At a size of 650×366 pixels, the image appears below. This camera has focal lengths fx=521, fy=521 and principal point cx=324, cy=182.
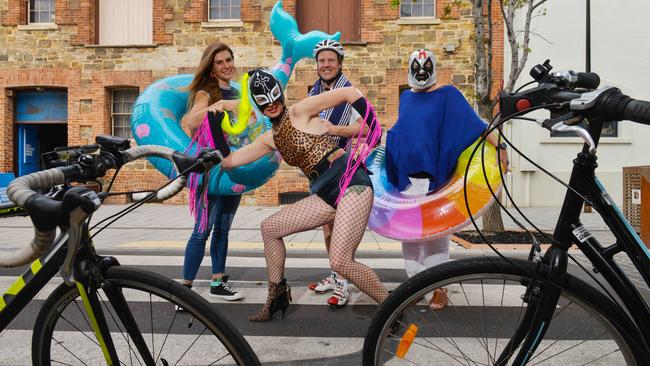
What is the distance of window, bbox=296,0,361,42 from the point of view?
1576 cm

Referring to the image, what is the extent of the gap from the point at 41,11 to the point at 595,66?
16.9 metres

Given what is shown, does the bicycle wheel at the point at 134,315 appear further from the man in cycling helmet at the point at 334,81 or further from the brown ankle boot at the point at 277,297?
the man in cycling helmet at the point at 334,81

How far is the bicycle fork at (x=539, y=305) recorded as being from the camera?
1.78 meters

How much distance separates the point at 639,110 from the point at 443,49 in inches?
563

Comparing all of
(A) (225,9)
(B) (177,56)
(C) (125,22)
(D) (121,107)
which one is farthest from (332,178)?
(C) (125,22)

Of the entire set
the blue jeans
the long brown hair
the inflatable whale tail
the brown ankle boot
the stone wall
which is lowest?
the brown ankle boot

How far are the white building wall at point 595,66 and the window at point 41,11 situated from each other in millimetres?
14324

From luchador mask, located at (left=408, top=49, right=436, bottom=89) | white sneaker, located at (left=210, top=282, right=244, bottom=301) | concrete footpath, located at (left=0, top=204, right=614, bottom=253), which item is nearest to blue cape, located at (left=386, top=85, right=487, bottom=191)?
luchador mask, located at (left=408, top=49, right=436, bottom=89)

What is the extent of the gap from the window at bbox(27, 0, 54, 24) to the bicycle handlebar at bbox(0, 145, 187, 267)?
56.2 ft

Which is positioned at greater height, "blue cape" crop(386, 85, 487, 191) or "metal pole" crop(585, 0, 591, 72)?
"metal pole" crop(585, 0, 591, 72)

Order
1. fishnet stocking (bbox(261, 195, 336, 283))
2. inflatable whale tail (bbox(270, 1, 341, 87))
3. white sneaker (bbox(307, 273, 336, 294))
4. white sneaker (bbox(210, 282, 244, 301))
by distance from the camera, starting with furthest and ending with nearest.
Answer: inflatable whale tail (bbox(270, 1, 341, 87))
white sneaker (bbox(307, 273, 336, 294))
white sneaker (bbox(210, 282, 244, 301))
fishnet stocking (bbox(261, 195, 336, 283))

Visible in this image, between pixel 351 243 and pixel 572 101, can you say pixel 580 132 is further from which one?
pixel 351 243

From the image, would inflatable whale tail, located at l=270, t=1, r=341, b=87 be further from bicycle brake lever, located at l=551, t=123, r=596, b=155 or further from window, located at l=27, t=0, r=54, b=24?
window, located at l=27, t=0, r=54, b=24

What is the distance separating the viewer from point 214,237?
4426 millimetres
